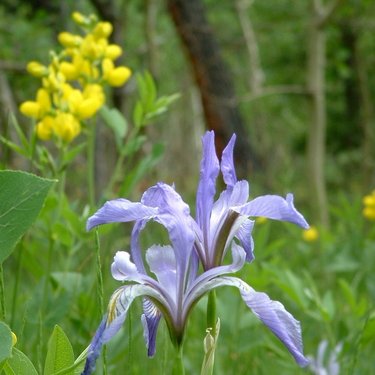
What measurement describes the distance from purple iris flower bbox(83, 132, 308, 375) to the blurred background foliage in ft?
0.44

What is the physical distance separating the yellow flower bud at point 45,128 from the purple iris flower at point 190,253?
29.7 inches

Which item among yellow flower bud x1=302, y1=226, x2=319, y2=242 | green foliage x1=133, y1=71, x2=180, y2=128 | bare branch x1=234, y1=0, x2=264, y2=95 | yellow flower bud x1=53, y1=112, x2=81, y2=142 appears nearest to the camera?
yellow flower bud x1=53, y1=112, x2=81, y2=142

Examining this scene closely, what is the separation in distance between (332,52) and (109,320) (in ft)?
30.0

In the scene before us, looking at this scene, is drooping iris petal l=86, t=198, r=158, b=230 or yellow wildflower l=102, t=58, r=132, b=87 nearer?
drooping iris petal l=86, t=198, r=158, b=230

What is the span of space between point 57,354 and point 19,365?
1.7 inches

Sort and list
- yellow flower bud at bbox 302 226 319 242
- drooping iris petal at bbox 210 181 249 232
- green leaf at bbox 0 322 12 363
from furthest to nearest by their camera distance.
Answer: yellow flower bud at bbox 302 226 319 242, drooping iris petal at bbox 210 181 249 232, green leaf at bbox 0 322 12 363

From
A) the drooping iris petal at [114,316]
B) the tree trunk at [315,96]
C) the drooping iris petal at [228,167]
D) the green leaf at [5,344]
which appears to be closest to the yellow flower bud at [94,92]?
the drooping iris petal at [228,167]

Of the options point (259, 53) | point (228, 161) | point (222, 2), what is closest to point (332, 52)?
point (222, 2)

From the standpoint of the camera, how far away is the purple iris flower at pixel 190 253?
2.51 feet

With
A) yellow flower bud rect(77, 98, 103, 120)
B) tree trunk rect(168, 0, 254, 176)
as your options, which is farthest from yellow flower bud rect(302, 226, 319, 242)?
yellow flower bud rect(77, 98, 103, 120)

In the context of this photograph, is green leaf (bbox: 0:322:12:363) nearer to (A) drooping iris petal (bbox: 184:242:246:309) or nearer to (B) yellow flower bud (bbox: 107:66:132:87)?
(A) drooping iris petal (bbox: 184:242:246:309)

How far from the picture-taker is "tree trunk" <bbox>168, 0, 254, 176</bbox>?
5.10 meters

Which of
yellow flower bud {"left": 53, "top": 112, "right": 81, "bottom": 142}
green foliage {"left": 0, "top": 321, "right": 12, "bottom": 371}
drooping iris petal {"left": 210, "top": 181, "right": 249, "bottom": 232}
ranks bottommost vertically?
green foliage {"left": 0, "top": 321, "right": 12, "bottom": 371}

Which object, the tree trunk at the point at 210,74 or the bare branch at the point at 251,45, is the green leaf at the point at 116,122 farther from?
the bare branch at the point at 251,45
